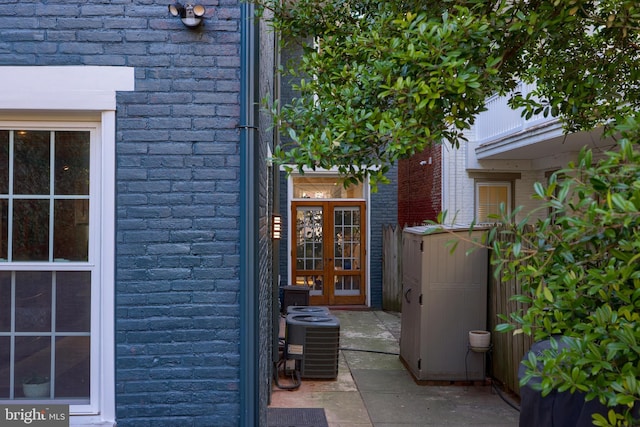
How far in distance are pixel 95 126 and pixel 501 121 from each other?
8.97 metres

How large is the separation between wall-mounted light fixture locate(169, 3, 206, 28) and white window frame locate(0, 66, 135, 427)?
44 cm

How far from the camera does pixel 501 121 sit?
448 inches

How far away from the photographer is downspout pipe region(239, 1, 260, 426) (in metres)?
3.68

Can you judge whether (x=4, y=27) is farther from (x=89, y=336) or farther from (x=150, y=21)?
(x=89, y=336)

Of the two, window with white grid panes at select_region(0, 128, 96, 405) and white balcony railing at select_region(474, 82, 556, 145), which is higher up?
white balcony railing at select_region(474, 82, 556, 145)

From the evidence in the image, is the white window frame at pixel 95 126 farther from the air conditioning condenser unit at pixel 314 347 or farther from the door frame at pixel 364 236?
the door frame at pixel 364 236

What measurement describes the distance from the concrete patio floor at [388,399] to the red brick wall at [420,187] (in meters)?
4.35

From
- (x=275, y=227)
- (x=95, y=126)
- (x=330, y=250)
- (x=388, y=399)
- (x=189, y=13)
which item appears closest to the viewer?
(x=189, y=13)

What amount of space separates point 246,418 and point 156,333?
72cm

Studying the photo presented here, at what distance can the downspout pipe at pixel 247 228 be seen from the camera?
3684 millimetres

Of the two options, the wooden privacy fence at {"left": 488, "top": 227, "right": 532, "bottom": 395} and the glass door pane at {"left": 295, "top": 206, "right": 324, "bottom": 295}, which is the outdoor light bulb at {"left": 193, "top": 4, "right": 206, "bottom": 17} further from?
the glass door pane at {"left": 295, "top": 206, "right": 324, "bottom": 295}

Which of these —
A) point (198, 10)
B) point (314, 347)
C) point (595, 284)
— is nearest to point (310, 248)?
point (314, 347)

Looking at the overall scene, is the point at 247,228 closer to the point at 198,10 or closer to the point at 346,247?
the point at 198,10

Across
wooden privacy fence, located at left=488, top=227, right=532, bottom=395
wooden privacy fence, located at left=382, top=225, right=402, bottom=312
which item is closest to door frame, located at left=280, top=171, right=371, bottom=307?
wooden privacy fence, located at left=382, top=225, right=402, bottom=312
